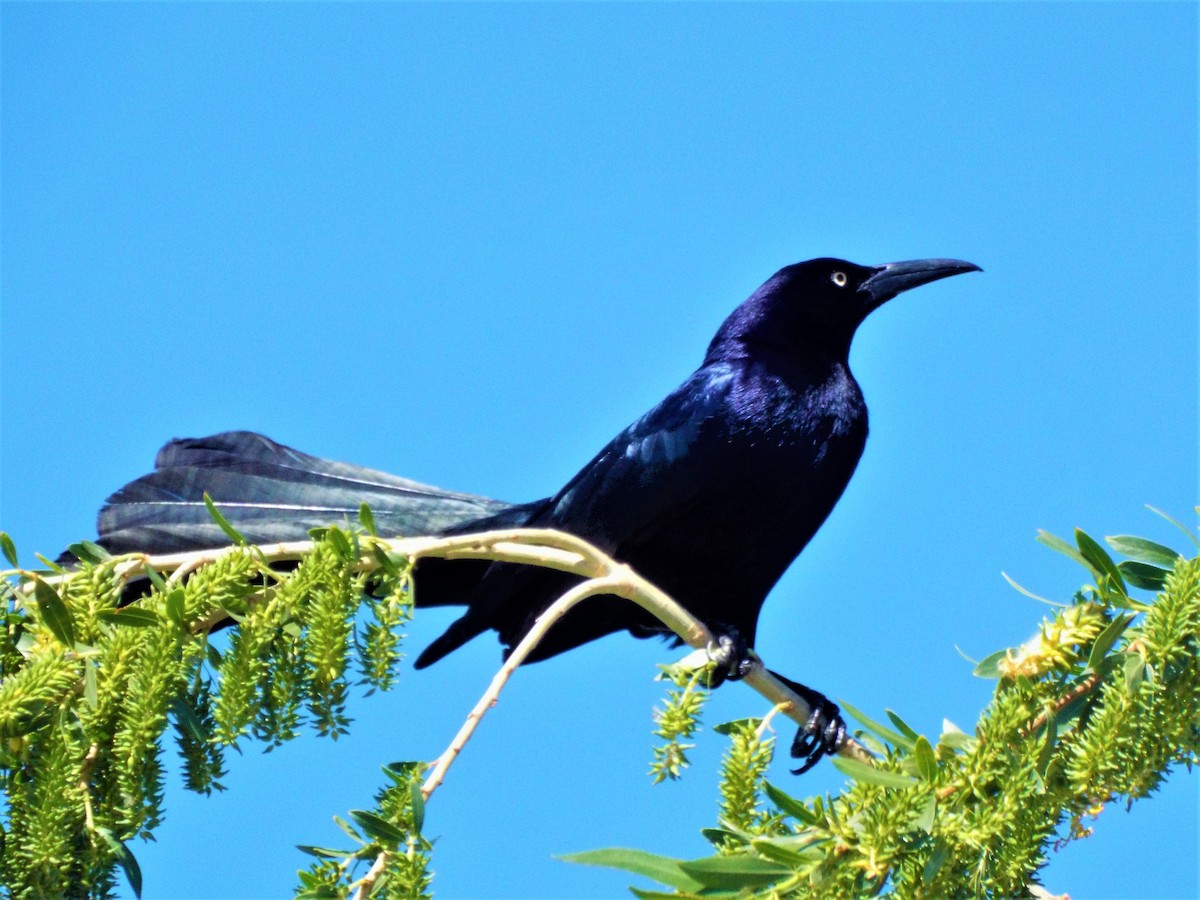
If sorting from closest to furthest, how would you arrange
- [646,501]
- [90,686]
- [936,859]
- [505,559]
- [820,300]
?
[936,859]
[90,686]
[505,559]
[646,501]
[820,300]

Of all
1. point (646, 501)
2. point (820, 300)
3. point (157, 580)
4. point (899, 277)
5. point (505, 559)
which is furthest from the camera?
point (899, 277)

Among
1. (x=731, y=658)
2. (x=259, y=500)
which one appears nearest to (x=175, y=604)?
(x=731, y=658)

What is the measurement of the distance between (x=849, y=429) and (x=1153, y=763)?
2.89 metres

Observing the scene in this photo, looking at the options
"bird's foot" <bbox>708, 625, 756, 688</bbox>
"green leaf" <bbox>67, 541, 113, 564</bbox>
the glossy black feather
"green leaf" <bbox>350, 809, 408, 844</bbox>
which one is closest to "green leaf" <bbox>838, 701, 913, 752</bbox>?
"green leaf" <bbox>350, 809, 408, 844</bbox>

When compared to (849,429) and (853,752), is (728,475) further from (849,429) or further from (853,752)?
(853,752)

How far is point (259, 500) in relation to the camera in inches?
187

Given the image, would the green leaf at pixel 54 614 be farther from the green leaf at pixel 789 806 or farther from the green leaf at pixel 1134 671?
the green leaf at pixel 1134 671

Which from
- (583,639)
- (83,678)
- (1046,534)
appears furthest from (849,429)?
(83,678)

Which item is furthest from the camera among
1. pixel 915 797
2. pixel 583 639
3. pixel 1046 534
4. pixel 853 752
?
pixel 583 639

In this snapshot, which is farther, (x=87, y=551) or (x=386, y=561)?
(x=87, y=551)

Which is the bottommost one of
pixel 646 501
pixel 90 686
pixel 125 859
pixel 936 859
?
pixel 936 859

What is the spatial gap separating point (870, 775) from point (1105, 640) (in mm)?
472

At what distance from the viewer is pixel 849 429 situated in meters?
4.89

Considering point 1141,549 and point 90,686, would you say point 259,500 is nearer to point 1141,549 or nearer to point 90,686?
point 90,686
